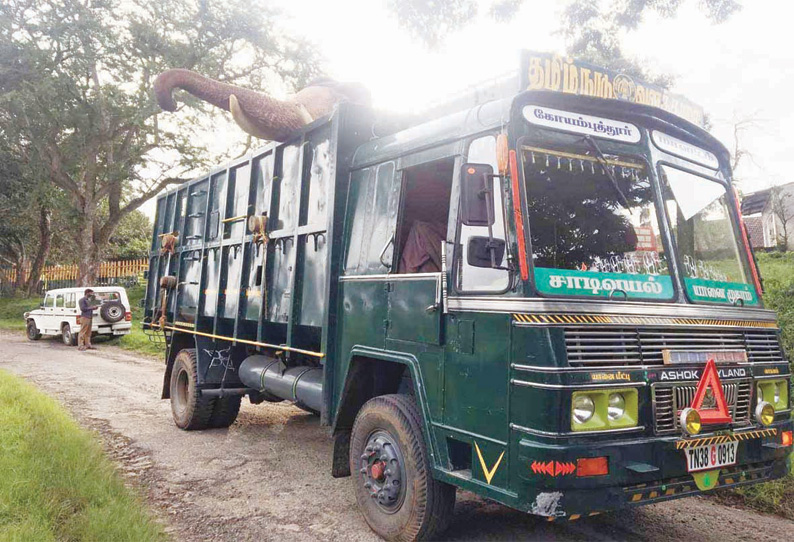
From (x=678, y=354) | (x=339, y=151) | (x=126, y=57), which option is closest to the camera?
(x=678, y=354)

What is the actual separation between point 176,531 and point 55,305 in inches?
664

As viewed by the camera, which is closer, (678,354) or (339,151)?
(678,354)

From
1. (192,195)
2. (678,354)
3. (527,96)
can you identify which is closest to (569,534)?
(678,354)

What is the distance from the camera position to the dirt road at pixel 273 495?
424 cm

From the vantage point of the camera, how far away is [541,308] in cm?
316

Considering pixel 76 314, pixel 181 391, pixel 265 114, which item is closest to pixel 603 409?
pixel 265 114

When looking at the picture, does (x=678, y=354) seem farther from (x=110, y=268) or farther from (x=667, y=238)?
(x=110, y=268)

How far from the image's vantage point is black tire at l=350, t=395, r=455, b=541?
12.4ft

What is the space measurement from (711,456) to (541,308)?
1.31 metres

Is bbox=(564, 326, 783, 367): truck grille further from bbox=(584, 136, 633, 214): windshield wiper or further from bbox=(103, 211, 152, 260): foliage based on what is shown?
bbox=(103, 211, 152, 260): foliage

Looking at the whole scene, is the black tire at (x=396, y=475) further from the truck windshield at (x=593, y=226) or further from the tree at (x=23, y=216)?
the tree at (x=23, y=216)

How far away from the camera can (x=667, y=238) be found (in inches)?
149

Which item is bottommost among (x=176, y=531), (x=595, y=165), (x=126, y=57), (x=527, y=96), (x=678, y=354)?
(x=176, y=531)

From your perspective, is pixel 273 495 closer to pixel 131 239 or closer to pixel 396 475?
pixel 396 475
